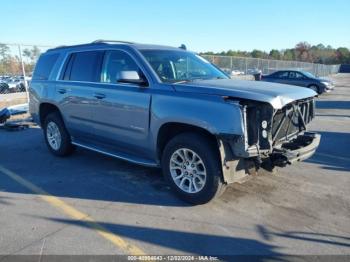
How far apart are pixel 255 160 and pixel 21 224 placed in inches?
110

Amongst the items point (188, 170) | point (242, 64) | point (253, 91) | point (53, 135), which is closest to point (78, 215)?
point (188, 170)

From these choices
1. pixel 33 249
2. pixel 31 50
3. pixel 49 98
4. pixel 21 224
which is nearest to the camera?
pixel 33 249

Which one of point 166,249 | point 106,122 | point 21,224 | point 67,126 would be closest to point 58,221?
point 21,224

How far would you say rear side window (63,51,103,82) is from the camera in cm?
586

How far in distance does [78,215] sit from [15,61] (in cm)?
1174

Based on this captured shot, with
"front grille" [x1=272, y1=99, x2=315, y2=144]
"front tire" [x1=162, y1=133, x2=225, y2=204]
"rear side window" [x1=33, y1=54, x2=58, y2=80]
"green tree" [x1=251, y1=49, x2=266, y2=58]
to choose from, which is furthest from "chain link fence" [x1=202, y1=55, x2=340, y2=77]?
"green tree" [x1=251, y1=49, x2=266, y2=58]

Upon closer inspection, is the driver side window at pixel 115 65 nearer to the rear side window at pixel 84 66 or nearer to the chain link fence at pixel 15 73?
the rear side window at pixel 84 66

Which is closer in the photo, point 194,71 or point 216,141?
point 216,141

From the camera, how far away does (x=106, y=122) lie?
5656 millimetres

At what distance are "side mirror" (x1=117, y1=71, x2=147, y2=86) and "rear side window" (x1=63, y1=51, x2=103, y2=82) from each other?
Result: 95cm

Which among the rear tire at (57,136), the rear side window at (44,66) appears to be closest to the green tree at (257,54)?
the rear side window at (44,66)

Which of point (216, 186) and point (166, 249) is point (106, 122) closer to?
point (216, 186)

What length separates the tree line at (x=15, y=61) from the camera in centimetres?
1378

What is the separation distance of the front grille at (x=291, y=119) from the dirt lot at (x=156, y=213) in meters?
0.86
